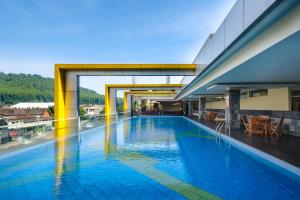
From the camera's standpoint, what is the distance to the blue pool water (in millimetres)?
5301

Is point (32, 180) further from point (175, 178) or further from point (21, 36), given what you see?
point (21, 36)

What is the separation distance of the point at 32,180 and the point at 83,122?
1199cm

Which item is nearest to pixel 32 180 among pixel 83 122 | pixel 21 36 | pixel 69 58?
pixel 83 122

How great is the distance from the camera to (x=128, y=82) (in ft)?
→ 102

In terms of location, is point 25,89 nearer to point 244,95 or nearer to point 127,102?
point 127,102

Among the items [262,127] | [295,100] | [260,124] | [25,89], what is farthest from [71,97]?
[25,89]

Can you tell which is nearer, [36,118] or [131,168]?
[131,168]

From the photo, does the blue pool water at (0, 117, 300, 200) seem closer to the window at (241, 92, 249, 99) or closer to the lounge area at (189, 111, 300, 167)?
the lounge area at (189, 111, 300, 167)

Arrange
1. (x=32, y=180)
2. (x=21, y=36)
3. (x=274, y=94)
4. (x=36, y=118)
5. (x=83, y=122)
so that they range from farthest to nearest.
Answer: (x=21, y=36), (x=83, y=122), (x=274, y=94), (x=36, y=118), (x=32, y=180)

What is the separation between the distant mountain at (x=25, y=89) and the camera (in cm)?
9352

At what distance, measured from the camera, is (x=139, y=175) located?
6672 mm

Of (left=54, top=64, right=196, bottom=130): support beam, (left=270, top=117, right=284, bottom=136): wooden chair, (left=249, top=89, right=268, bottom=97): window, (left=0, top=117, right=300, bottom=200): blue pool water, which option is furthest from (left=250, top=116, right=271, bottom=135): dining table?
(left=54, top=64, right=196, bottom=130): support beam

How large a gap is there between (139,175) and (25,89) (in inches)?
4113

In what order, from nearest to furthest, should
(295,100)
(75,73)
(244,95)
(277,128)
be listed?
(277,128) < (295,100) < (75,73) < (244,95)
